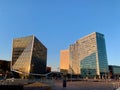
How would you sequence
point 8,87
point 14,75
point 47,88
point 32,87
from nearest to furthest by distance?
point 8,87, point 32,87, point 47,88, point 14,75

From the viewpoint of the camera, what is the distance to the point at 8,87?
42281mm

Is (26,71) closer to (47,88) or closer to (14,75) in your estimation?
(14,75)

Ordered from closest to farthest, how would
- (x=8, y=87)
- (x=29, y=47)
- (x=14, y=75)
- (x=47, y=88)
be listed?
1. (x=8, y=87)
2. (x=47, y=88)
3. (x=14, y=75)
4. (x=29, y=47)

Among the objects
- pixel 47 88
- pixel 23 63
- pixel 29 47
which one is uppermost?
pixel 29 47

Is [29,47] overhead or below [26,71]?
overhead

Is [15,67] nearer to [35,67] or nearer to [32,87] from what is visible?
[35,67]

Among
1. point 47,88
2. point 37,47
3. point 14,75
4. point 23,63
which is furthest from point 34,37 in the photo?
point 47,88

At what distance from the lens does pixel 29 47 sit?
641ft

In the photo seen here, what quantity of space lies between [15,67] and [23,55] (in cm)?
1496

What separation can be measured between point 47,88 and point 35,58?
13879 cm

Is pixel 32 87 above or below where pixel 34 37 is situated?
below

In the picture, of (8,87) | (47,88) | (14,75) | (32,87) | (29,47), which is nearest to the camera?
(8,87)

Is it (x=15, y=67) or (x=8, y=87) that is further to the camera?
(x=15, y=67)

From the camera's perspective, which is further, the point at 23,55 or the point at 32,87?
the point at 23,55
